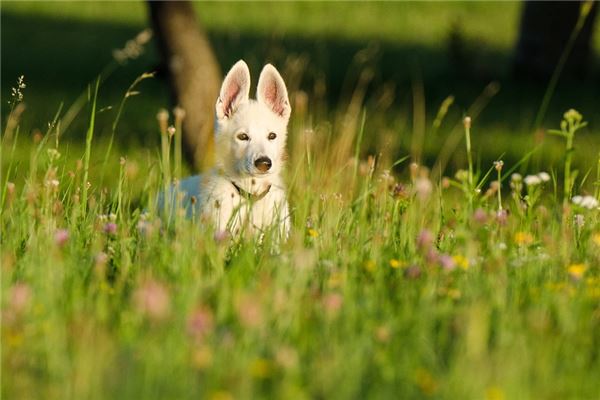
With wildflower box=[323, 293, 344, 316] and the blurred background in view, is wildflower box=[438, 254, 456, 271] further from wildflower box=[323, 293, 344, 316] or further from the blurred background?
the blurred background

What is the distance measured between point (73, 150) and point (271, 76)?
6.27 m

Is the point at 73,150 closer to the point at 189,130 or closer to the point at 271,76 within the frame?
the point at 189,130

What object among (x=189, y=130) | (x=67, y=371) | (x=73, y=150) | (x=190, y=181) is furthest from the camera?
(x=73, y=150)

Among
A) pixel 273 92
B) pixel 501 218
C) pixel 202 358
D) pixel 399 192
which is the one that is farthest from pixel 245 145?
pixel 202 358

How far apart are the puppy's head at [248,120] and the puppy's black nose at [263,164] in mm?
42

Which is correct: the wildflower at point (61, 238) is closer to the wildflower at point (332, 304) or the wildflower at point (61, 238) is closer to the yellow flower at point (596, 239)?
the wildflower at point (332, 304)

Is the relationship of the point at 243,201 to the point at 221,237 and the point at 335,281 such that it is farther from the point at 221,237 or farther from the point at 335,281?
the point at 335,281

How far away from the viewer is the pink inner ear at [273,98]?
5930mm

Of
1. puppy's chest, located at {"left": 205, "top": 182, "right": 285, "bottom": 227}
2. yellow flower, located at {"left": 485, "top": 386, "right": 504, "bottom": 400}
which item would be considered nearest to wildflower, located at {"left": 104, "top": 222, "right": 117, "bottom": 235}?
puppy's chest, located at {"left": 205, "top": 182, "right": 285, "bottom": 227}

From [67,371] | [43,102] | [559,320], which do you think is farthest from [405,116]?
[67,371]

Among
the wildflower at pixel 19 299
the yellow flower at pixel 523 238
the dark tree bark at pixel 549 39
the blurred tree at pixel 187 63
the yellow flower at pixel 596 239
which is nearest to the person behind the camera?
the wildflower at pixel 19 299

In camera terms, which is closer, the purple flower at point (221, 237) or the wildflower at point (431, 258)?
the wildflower at point (431, 258)

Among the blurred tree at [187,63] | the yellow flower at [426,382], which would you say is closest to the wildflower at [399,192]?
the yellow flower at [426,382]

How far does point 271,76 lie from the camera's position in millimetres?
5871
